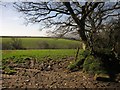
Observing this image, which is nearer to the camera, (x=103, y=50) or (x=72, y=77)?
(x=72, y=77)

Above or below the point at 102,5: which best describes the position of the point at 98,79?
below

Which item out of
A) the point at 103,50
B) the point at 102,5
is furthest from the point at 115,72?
the point at 102,5

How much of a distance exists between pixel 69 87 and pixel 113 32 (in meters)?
7.50

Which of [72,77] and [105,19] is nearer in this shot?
[72,77]

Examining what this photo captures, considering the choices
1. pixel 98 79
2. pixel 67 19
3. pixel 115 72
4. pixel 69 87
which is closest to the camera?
pixel 69 87

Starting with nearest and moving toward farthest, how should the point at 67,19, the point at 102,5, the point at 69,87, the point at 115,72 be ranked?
the point at 69,87
the point at 115,72
the point at 102,5
the point at 67,19

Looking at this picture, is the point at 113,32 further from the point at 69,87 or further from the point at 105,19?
the point at 69,87

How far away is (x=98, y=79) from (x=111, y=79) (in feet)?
2.33

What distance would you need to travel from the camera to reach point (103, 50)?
14.8m

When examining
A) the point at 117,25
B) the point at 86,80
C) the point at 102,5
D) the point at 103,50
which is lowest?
the point at 86,80

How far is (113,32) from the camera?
17.0 meters

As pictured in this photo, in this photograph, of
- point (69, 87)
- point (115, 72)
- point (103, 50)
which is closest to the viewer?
point (69, 87)

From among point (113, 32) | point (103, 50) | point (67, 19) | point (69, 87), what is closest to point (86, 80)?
point (69, 87)

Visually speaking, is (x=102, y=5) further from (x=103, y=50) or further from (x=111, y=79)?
(x=111, y=79)
